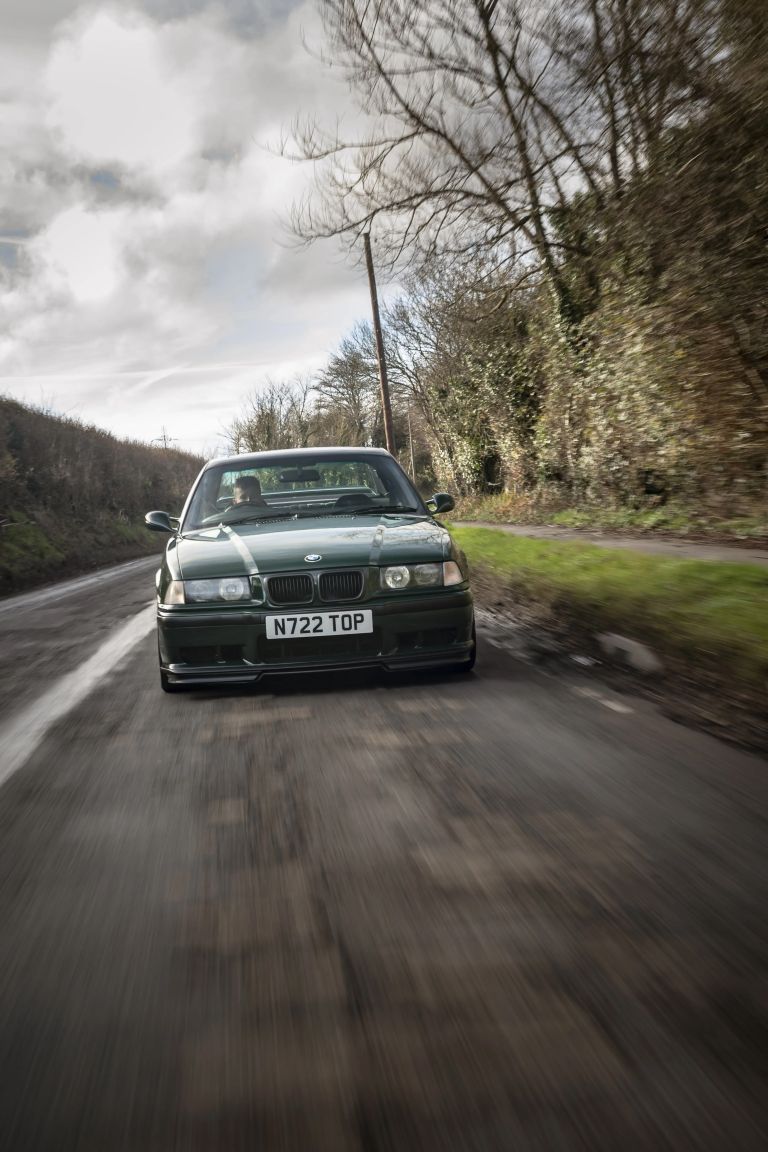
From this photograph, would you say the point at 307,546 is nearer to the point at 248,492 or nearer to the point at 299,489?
the point at 248,492

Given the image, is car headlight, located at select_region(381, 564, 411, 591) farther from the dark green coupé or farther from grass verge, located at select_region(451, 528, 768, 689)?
grass verge, located at select_region(451, 528, 768, 689)

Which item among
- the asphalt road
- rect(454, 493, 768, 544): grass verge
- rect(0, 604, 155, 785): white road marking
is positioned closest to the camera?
the asphalt road

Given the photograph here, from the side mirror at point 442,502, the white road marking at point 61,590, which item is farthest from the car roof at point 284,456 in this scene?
the white road marking at point 61,590

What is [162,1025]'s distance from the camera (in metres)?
1.98

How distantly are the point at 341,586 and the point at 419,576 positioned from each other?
440 mm

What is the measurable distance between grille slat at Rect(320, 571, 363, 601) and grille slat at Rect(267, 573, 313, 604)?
8cm

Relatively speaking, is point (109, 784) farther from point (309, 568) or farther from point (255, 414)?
point (255, 414)

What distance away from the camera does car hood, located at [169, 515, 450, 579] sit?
5.22m

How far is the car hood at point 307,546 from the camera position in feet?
17.1

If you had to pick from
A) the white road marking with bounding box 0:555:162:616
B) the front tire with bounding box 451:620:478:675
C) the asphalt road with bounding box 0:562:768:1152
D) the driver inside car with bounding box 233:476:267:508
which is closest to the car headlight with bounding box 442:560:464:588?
the front tire with bounding box 451:620:478:675

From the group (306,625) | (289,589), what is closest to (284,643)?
(306,625)

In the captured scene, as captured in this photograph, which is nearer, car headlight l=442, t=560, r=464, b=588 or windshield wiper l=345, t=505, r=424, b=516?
car headlight l=442, t=560, r=464, b=588

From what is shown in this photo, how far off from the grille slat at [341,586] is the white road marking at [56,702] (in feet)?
5.12

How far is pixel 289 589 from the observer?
17.0 feet
